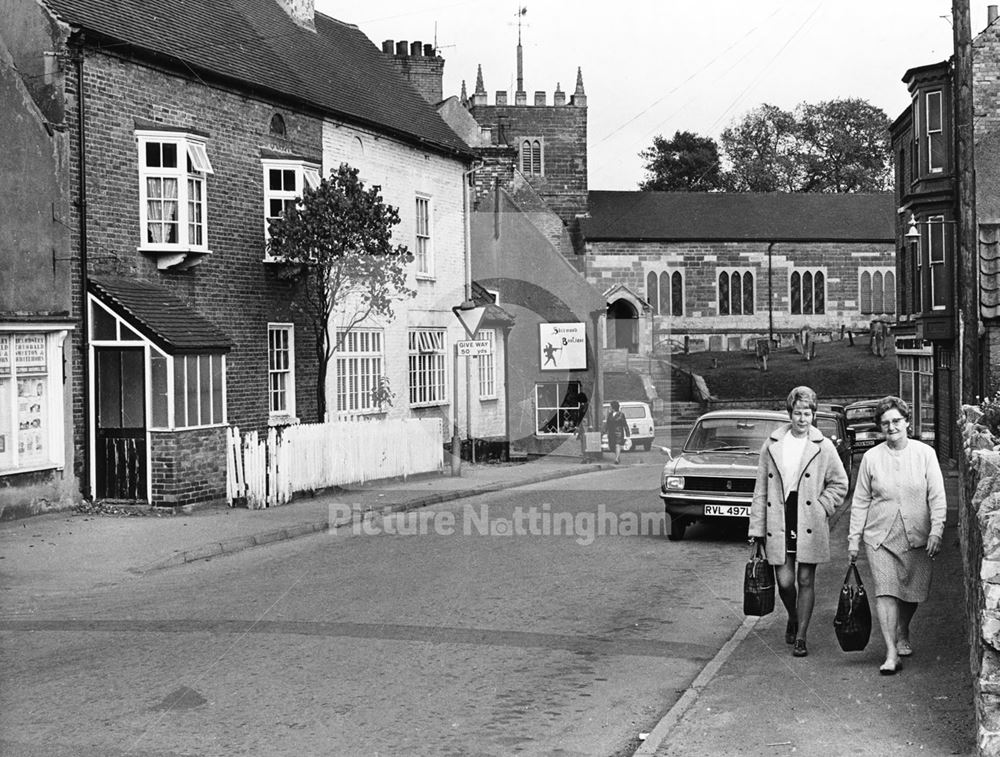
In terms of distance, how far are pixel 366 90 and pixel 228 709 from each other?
2411 centimetres

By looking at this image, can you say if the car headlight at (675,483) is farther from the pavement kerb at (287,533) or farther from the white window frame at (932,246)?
the white window frame at (932,246)

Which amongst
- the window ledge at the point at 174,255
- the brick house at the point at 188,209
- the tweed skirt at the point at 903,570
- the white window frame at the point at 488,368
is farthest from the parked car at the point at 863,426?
the tweed skirt at the point at 903,570

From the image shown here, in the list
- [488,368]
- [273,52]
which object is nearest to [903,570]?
[273,52]

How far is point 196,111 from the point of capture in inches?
868

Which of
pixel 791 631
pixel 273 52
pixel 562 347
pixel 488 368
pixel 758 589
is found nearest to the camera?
pixel 758 589

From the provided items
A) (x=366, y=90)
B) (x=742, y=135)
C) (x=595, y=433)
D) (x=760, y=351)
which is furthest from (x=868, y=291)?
(x=366, y=90)

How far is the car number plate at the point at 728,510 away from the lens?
16.1 metres

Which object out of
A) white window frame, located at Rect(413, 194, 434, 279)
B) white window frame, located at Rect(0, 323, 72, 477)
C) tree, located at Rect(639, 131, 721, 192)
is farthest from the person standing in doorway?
tree, located at Rect(639, 131, 721, 192)

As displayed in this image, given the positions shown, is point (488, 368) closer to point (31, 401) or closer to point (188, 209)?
point (188, 209)

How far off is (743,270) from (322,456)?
5495 cm

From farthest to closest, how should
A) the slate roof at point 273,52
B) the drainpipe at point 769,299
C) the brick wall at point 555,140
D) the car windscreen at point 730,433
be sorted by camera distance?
the brick wall at point 555,140 < the drainpipe at point 769,299 < the slate roof at point 273,52 < the car windscreen at point 730,433

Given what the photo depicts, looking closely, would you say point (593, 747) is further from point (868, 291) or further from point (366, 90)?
point (868, 291)

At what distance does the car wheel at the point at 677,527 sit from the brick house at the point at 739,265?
55588 millimetres

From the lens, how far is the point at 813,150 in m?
95.6
